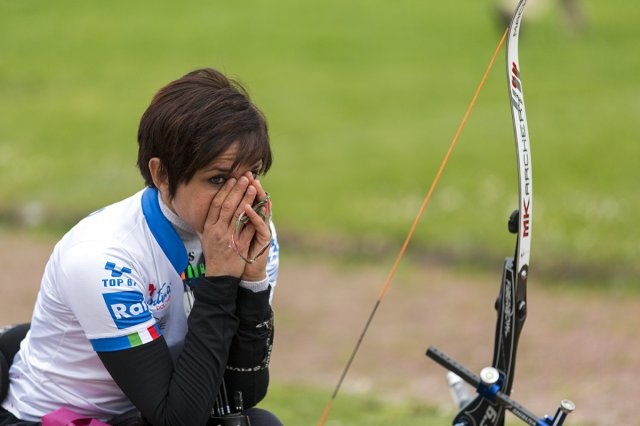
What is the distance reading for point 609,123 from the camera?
1545 centimetres

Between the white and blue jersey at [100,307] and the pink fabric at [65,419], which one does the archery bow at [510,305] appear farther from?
the pink fabric at [65,419]

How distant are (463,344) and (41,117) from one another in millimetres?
11548

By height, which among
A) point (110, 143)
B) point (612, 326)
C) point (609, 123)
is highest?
point (609, 123)

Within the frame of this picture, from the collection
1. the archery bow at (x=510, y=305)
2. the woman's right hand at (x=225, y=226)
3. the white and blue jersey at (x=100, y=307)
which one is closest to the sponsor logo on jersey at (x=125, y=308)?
the white and blue jersey at (x=100, y=307)

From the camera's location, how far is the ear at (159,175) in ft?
11.1

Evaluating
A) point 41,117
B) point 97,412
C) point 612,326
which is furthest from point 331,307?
point 41,117

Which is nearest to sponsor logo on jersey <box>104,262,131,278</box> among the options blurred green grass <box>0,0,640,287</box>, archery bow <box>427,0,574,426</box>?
archery bow <box>427,0,574,426</box>

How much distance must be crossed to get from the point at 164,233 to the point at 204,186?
24 centimetres

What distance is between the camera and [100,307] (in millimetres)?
3277

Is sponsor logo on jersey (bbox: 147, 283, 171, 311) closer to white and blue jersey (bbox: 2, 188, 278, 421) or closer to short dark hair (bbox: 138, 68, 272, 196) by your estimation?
white and blue jersey (bbox: 2, 188, 278, 421)

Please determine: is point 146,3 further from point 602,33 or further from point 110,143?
point 602,33

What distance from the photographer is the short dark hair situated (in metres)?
3.28

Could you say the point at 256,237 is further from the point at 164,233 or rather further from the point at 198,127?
the point at 198,127

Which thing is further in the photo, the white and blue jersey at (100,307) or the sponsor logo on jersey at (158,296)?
the sponsor logo on jersey at (158,296)
